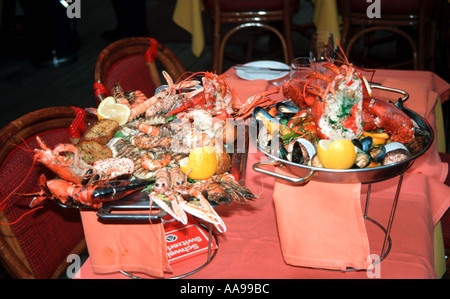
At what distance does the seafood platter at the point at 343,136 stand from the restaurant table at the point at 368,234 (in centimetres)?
9

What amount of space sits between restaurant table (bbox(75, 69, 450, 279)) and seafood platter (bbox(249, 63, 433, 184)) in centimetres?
9

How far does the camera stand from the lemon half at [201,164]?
0.81 meters

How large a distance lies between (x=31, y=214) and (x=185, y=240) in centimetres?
46

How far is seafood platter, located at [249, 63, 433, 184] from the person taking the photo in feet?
2.40

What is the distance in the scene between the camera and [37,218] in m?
1.14

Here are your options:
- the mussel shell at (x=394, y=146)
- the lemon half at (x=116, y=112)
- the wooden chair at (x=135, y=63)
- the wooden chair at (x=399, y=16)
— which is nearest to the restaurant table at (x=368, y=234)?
the mussel shell at (x=394, y=146)

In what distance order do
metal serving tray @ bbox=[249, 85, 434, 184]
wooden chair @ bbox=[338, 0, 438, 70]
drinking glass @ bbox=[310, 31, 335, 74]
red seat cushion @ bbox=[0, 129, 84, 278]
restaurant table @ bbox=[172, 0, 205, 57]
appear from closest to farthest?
metal serving tray @ bbox=[249, 85, 434, 184]
red seat cushion @ bbox=[0, 129, 84, 278]
drinking glass @ bbox=[310, 31, 335, 74]
wooden chair @ bbox=[338, 0, 438, 70]
restaurant table @ bbox=[172, 0, 205, 57]

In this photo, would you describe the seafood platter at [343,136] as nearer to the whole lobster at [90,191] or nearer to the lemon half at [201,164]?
the lemon half at [201,164]

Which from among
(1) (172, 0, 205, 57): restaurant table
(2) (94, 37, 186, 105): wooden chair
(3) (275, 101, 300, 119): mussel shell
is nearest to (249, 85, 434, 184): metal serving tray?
(3) (275, 101, 300, 119): mussel shell

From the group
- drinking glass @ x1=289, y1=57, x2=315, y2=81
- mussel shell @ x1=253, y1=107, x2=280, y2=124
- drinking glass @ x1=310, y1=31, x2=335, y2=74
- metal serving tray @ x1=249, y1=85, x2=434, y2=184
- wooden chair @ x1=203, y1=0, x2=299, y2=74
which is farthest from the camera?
wooden chair @ x1=203, y1=0, x2=299, y2=74

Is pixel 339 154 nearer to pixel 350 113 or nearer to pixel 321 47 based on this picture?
pixel 350 113

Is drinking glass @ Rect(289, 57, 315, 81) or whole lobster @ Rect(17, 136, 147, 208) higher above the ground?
drinking glass @ Rect(289, 57, 315, 81)

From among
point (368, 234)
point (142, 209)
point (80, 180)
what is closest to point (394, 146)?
point (368, 234)

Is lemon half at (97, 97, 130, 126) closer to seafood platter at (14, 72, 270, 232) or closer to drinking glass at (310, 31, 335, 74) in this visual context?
seafood platter at (14, 72, 270, 232)
